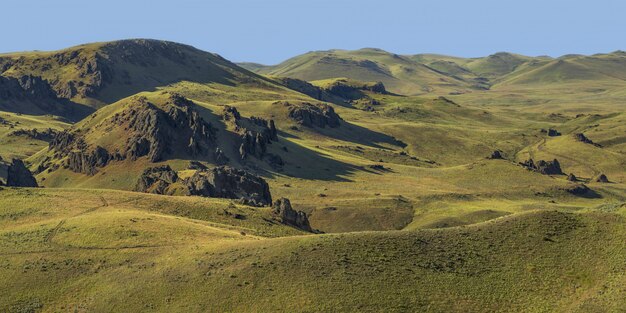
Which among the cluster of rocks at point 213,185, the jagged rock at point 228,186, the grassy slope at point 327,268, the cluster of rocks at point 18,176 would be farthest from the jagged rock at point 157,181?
the grassy slope at point 327,268

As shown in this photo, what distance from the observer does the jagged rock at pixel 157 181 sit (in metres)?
172

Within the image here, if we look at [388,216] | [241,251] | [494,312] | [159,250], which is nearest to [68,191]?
[159,250]

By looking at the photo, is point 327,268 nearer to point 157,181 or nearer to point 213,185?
point 213,185

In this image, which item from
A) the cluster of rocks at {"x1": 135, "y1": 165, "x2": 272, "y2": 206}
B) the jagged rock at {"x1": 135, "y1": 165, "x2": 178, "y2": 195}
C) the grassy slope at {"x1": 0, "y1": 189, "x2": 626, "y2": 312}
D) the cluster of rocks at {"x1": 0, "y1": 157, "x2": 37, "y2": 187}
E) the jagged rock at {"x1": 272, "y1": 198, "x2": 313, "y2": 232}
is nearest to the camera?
the grassy slope at {"x1": 0, "y1": 189, "x2": 626, "y2": 312}

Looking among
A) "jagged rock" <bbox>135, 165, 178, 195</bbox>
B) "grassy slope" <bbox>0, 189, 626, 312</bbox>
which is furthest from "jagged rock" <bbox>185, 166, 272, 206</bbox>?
"grassy slope" <bbox>0, 189, 626, 312</bbox>

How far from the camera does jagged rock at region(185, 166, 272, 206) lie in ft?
537

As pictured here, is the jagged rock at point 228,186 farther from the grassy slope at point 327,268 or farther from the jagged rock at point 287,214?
the grassy slope at point 327,268

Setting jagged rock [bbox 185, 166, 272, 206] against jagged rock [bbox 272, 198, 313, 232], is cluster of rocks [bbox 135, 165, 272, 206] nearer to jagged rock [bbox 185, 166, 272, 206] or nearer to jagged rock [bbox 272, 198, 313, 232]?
jagged rock [bbox 185, 166, 272, 206]

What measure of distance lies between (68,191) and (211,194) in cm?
3268

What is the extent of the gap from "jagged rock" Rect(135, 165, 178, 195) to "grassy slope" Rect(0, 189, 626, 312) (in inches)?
2435

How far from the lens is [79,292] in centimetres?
8844

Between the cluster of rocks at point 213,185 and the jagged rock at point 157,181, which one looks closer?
the cluster of rocks at point 213,185

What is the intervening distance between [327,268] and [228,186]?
8290cm

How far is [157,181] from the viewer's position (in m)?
177
